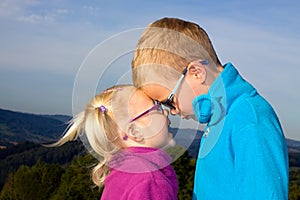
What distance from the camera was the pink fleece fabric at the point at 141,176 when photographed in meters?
3.91

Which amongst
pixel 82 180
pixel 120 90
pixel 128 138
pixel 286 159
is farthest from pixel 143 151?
pixel 82 180

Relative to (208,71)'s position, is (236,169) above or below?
below

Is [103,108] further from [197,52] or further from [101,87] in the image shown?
[197,52]

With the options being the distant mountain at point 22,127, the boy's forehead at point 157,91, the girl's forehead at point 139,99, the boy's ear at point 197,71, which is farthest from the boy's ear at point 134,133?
the distant mountain at point 22,127

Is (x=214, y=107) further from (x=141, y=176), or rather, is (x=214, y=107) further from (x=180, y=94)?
(x=141, y=176)

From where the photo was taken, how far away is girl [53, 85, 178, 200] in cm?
403

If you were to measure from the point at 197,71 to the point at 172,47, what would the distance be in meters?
0.19

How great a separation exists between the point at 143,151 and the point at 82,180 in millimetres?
38639

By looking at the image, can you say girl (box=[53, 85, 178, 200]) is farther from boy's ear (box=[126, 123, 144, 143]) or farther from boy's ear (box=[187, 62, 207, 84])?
boy's ear (box=[187, 62, 207, 84])

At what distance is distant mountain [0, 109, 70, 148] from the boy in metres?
124

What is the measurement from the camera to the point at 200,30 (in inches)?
151

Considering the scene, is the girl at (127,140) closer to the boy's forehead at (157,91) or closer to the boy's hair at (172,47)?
the boy's forehead at (157,91)

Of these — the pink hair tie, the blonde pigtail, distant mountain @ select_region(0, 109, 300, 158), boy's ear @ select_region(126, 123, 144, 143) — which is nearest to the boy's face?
boy's ear @ select_region(126, 123, 144, 143)

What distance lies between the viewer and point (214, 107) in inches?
143
